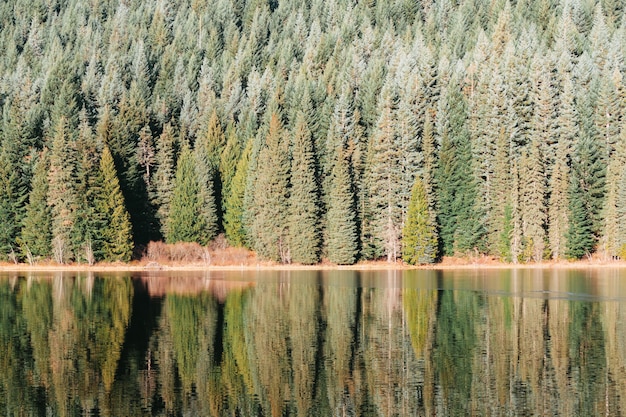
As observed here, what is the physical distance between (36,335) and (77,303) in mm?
15994

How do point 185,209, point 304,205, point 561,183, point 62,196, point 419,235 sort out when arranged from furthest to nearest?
point 185,209, point 304,205, point 561,183, point 419,235, point 62,196

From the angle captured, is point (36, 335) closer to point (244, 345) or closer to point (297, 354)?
point (244, 345)

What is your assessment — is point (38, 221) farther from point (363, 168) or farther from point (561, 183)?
point (561, 183)

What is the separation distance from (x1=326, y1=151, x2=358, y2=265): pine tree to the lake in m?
40.2

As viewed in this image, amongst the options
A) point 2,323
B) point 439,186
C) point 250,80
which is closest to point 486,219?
point 439,186

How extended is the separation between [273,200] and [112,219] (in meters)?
19.4

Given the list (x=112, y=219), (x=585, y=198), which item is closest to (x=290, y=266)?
(x=112, y=219)

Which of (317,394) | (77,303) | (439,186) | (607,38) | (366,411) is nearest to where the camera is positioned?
(366,411)

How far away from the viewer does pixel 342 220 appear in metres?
113

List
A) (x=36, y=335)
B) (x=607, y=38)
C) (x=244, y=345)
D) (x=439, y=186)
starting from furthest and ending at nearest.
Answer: (x=607, y=38), (x=439, y=186), (x=36, y=335), (x=244, y=345)

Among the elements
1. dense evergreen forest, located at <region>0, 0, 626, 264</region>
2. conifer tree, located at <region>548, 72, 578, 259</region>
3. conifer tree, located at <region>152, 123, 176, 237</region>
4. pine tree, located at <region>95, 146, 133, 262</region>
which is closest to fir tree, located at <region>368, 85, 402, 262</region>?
dense evergreen forest, located at <region>0, 0, 626, 264</region>

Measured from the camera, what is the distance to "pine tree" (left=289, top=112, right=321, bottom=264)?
11281 cm

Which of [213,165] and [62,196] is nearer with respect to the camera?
[62,196]

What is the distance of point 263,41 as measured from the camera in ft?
627
